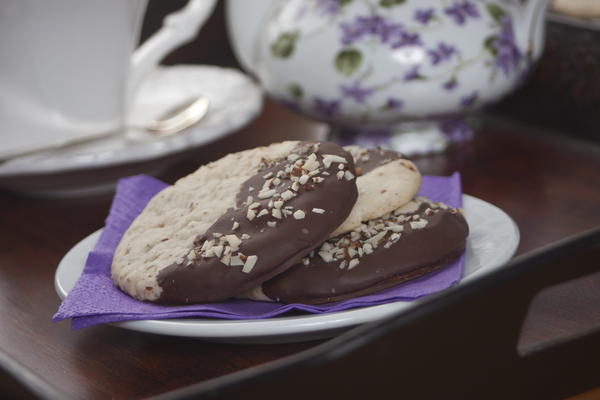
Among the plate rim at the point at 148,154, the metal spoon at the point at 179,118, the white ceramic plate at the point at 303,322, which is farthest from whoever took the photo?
the metal spoon at the point at 179,118

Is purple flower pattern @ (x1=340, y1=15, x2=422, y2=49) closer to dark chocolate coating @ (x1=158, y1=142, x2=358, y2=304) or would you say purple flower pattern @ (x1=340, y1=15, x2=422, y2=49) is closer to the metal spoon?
the metal spoon

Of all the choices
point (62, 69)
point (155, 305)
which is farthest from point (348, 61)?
point (155, 305)

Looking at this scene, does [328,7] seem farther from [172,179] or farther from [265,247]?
[265,247]

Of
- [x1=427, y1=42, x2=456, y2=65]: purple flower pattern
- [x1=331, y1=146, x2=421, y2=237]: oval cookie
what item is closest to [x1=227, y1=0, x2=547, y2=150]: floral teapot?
[x1=427, y1=42, x2=456, y2=65]: purple flower pattern

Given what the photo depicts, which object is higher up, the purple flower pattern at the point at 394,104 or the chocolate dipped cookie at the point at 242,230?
the chocolate dipped cookie at the point at 242,230

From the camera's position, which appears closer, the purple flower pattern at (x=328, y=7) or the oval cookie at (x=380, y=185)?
the oval cookie at (x=380, y=185)

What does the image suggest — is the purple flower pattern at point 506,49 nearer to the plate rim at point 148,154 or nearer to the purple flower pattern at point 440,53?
the purple flower pattern at point 440,53

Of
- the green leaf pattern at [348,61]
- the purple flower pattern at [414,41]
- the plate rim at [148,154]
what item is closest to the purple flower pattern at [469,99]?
the purple flower pattern at [414,41]
